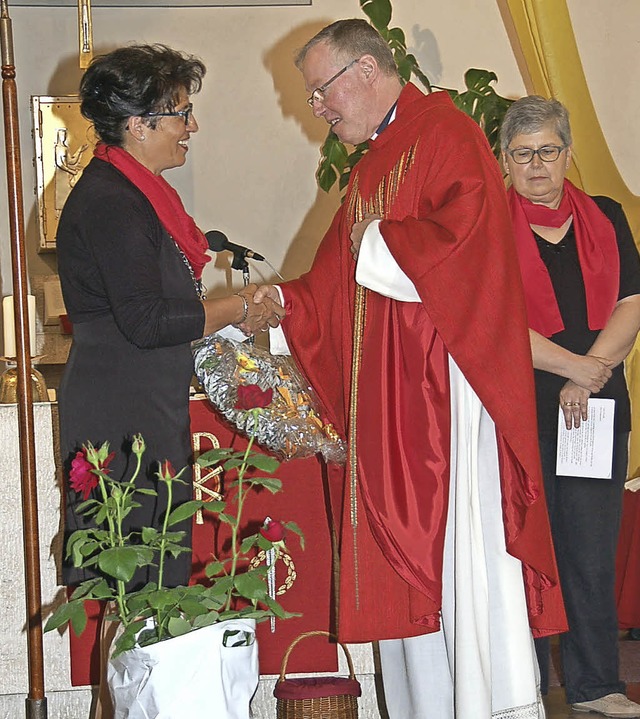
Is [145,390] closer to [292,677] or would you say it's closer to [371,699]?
[292,677]

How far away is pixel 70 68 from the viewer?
211 inches

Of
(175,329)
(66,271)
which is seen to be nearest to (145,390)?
(175,329)

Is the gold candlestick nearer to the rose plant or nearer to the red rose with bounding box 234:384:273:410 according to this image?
the red rose with bounding box 234:384:273:410

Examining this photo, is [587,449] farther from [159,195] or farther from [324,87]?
[159,195]

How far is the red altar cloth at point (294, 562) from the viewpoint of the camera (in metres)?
3.19

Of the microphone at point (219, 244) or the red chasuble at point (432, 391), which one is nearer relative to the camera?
the red chasuble at point (432, 391)

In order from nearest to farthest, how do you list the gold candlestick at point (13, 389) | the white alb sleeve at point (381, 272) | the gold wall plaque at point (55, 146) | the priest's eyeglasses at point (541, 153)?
1. the white alb sleeve at point (381, 272)
2. the priest's eyeglasses at point (541, 153)
3. the gold candlestick at point (13, 389)
4. the gold wall plaque at point (55, 146)

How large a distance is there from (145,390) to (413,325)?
2.14 feet

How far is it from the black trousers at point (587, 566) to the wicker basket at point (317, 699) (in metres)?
0.58

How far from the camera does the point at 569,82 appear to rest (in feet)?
15.7

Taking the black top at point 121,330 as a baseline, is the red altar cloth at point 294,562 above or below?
below

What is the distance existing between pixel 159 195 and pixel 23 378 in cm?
60

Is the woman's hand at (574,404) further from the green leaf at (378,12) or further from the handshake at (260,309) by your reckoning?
the green leaf at (378,12)

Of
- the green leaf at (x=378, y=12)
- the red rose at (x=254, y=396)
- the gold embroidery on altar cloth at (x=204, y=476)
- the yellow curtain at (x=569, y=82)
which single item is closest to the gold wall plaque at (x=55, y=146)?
the green leaf at (x=378, y=12)
